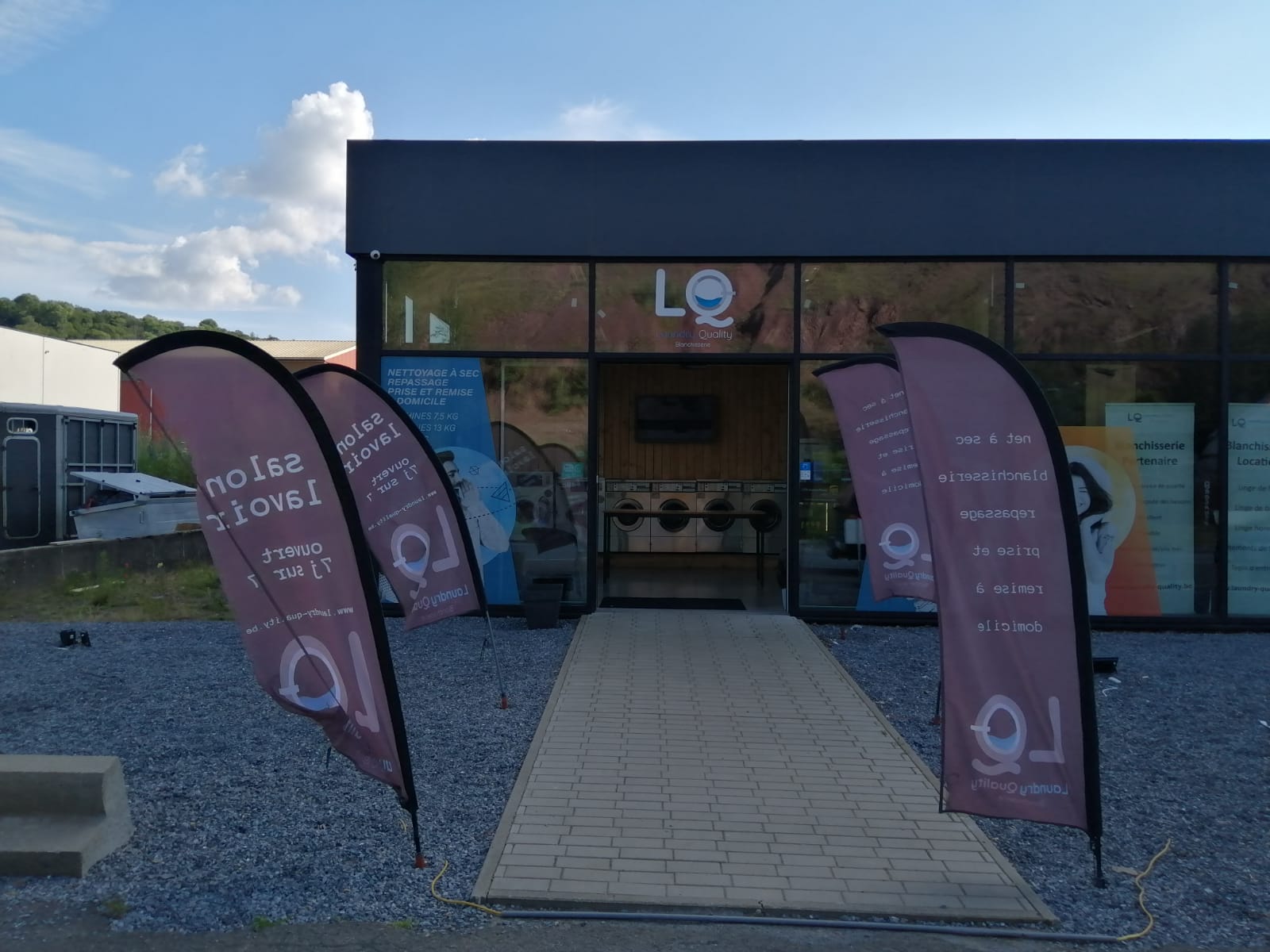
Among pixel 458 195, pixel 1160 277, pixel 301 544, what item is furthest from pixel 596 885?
pixel 1160 277

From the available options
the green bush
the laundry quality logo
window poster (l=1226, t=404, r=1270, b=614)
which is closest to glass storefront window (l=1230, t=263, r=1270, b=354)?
window poster (l=1226, t=404, r=1270, b=614)

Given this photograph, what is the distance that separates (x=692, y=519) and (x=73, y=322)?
70.2 metres

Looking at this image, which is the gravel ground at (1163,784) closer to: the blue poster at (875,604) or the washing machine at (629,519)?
the blue poster at (875,604)

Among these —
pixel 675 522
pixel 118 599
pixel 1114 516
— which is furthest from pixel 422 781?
pixel 675 522

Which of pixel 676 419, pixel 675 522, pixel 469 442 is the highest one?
pixel 676 419

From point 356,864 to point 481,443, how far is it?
6210 millimetres

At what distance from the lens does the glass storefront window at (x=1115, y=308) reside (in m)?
9.90

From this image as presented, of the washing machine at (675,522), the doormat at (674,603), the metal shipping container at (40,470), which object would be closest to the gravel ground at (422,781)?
the doormat at (674,603)

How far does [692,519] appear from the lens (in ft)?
51.2

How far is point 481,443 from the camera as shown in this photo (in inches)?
400

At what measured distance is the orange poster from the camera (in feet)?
32.3

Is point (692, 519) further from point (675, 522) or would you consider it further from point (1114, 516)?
point (1114, 516)

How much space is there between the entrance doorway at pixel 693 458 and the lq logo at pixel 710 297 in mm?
5480

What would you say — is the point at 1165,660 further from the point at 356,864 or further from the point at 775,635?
the point at 356,864
